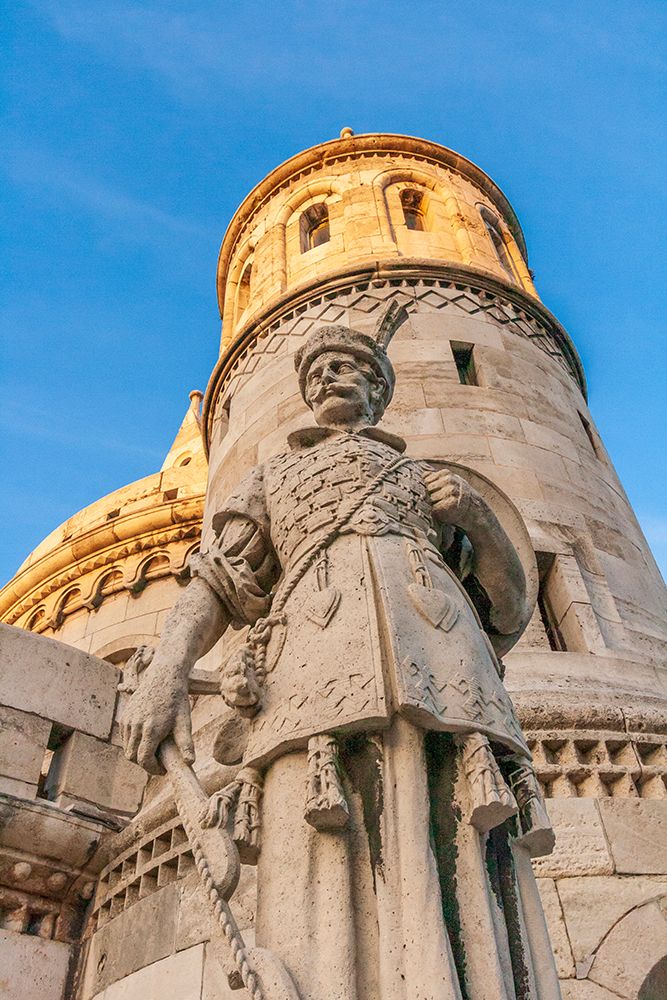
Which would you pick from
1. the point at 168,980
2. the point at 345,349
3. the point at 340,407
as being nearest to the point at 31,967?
the point at 168,980

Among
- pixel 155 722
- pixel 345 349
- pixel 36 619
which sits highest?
pixel 36 619

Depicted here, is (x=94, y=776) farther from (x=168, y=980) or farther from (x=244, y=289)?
(x=244, y=289)

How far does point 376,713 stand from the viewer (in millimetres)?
2281

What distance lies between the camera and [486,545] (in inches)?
126

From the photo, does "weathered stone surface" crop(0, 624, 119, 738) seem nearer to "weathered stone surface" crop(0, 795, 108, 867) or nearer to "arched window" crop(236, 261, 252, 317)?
"weathered stone surface" crop(0, 795, 108, 867)

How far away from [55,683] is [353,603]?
3.73 metres

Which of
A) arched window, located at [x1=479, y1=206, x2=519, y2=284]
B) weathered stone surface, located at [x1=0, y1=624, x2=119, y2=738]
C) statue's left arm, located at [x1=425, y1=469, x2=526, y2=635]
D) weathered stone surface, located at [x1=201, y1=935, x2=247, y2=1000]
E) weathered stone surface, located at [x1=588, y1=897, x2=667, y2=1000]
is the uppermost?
arched window, located at [x1=479, y1=206, x2=519, y2=284]

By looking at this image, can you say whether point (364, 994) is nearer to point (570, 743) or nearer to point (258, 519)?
point (258, 519)

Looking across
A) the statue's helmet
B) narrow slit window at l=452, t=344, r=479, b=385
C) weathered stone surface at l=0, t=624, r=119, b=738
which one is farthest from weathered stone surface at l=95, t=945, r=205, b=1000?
narrow slit window at l=452, t=344, r=479, b=385

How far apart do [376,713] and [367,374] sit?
176cm

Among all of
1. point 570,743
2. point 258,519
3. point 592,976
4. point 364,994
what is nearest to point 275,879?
point 364,994

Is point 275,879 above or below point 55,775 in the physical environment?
below

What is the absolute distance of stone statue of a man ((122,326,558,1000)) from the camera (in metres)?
2.08

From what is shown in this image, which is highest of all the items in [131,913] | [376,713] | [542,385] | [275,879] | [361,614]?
[542,385]
